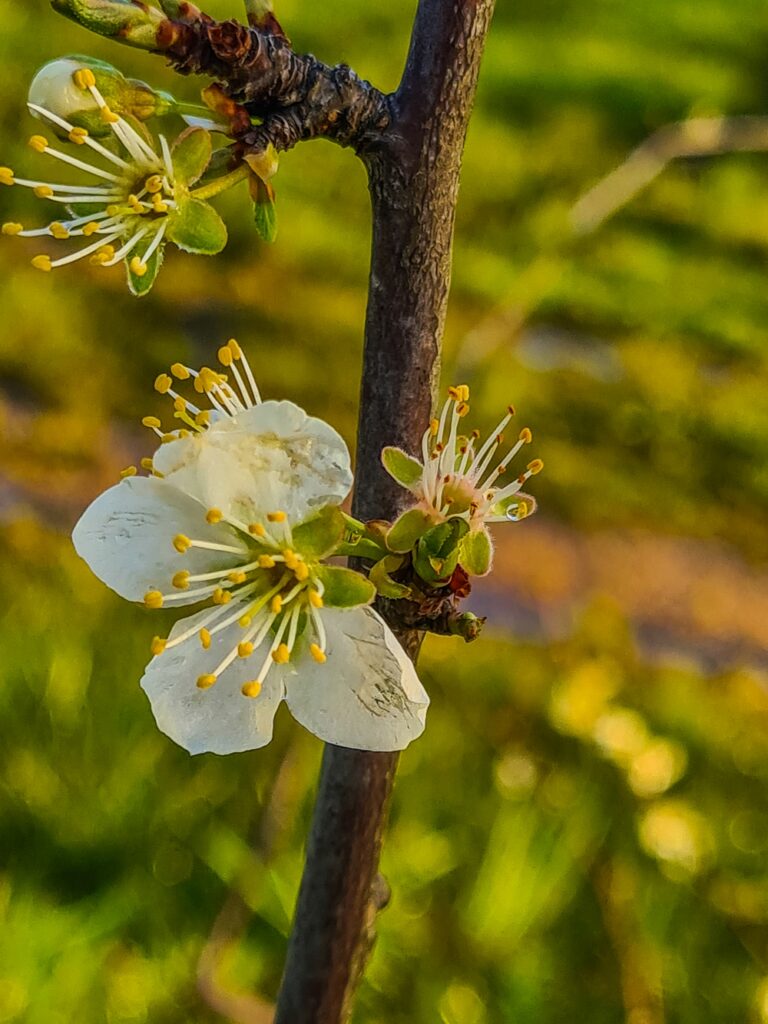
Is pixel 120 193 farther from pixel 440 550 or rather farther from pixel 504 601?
pixel 504 601

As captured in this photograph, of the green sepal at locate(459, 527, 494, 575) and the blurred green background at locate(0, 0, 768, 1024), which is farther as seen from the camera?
the blurred green background at locate(0, 0, 768, 1024)

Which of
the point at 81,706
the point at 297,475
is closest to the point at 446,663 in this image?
the point at 81,706

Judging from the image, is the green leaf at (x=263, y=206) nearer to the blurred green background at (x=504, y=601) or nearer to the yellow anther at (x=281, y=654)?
the yellow anther at (x=281, y=654)

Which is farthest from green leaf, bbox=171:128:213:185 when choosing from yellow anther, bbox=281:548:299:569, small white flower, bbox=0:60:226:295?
yellow anther, bbox=281:548:299:569

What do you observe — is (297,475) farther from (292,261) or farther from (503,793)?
(292,261)

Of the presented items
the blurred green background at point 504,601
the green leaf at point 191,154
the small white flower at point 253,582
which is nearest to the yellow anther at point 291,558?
the small white flower at point 253,582

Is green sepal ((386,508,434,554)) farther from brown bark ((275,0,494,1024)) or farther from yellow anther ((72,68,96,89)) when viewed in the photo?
yellow anther ((72,68,96,89))
